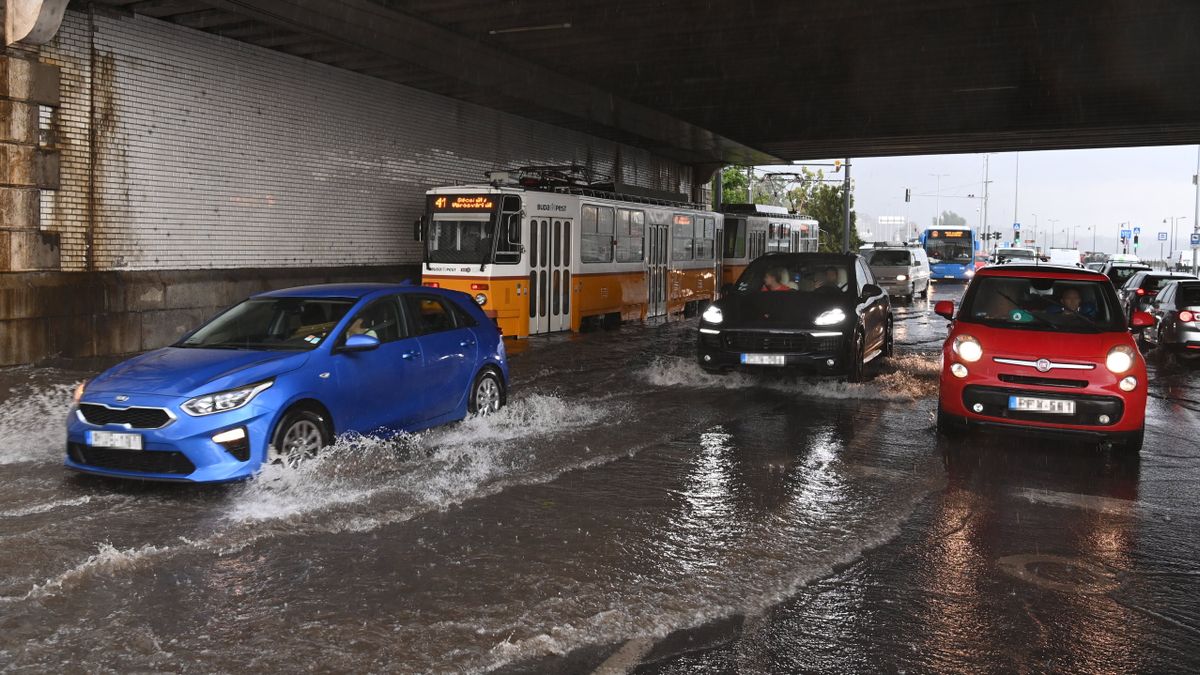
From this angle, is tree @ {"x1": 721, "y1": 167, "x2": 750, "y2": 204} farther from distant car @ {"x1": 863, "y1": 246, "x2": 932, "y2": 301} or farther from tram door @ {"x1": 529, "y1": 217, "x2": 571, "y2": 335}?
tram door @ {"x1": 529, "y1": 217, "x2": 571, "y2": 335}

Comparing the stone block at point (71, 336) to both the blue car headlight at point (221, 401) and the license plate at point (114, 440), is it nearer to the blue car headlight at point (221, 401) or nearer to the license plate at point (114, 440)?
the license plate at point (114, 440)

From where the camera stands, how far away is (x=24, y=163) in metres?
13.6

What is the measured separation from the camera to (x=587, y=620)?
475 cm

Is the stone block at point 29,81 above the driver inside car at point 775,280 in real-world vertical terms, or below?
above

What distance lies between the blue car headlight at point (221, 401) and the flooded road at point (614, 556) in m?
0.61

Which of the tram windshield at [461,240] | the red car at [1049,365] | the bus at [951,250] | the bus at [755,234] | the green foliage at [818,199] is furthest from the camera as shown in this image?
the green foliage at [818,199]

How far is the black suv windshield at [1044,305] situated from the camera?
31.0 ft

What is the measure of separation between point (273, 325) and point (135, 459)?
163 centimetres

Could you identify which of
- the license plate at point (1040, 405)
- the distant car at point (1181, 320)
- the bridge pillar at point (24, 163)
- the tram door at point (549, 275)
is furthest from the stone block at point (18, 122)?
the distant car at point (1181, 320)

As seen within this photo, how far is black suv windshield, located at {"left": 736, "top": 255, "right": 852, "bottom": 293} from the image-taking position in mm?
13531

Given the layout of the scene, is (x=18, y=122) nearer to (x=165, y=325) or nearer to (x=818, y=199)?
(x=165, y=325)

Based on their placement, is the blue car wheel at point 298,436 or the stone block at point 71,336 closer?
the blue car wheel at point 298,436

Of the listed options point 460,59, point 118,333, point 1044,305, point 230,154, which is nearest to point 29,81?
point 118,333

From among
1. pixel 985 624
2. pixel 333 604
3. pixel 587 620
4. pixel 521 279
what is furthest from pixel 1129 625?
pixel 521 279
